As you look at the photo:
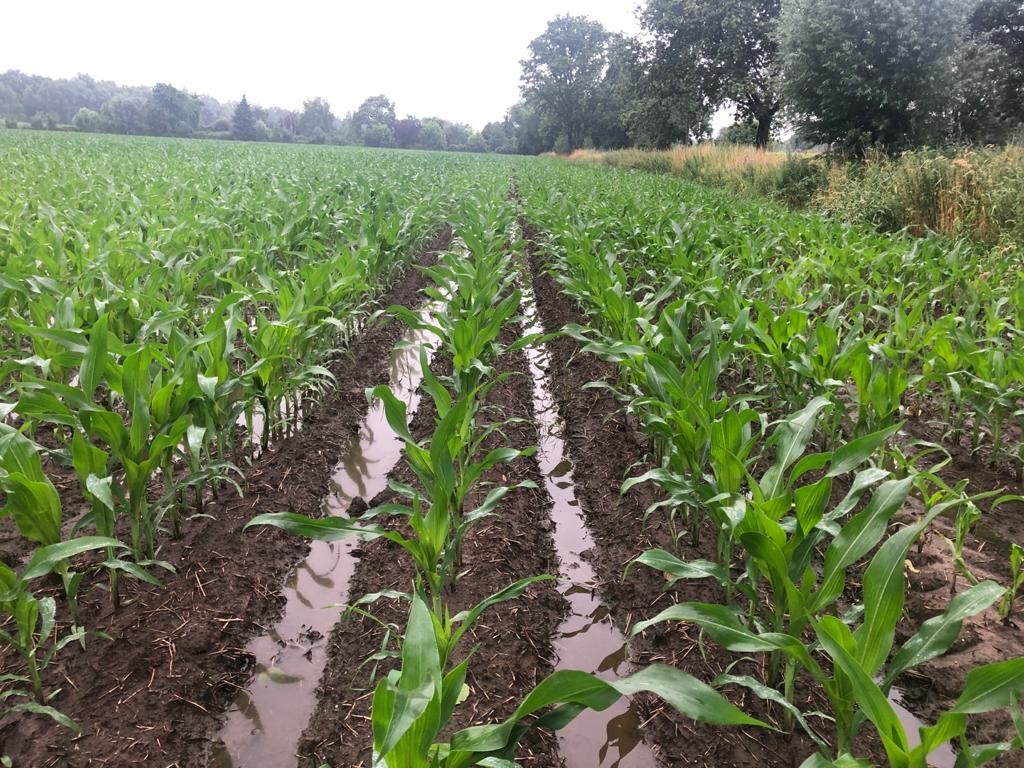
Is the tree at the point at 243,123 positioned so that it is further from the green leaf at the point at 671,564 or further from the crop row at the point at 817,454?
the green leaf at the point at 671,564

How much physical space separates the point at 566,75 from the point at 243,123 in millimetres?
35641

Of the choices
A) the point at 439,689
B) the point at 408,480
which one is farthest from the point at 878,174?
A: the point at 439,689

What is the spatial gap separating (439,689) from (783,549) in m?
1.04

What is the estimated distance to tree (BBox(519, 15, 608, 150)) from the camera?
5547 centimetres

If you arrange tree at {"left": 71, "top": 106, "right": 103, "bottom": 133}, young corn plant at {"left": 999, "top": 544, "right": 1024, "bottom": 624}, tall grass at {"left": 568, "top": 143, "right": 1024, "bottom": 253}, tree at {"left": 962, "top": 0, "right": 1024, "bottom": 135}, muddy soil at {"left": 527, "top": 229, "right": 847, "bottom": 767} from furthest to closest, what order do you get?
tree at {"left": 71, "top": 106, "right": 103, "bottom": 133}
tree at {"left": 962, "top": 0, "right": 1024, "bottom": 135}
tall grass at {"left": 568, "top": 143, "right": 1024, "bottom": 253}
young corn plant at {"left": 999, "top": 544, "right": 1024, "bottom": 624}
muddy soil at {"left": 527, "top": 229, "right": 847, "bottom": 767}

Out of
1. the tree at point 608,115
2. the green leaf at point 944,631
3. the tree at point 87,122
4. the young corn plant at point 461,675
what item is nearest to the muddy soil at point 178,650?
the young corn plant at point 461,675

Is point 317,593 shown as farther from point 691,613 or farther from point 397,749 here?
point 691,613

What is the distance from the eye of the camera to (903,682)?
2113 millimetres

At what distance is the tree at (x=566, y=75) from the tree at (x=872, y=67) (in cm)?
4462

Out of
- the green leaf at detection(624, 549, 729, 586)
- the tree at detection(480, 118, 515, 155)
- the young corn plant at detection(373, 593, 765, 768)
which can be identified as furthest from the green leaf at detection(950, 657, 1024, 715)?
the tree at detection(480, 118, 515, 155)

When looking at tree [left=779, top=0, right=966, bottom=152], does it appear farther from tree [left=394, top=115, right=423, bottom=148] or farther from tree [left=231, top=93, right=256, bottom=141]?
tree [left=394, top=115, right=423, bottom=148]

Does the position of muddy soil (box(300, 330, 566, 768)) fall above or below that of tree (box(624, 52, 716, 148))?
below

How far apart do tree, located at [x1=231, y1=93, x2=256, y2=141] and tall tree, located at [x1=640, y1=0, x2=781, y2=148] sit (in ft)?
175

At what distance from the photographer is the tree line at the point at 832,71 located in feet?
40.3
